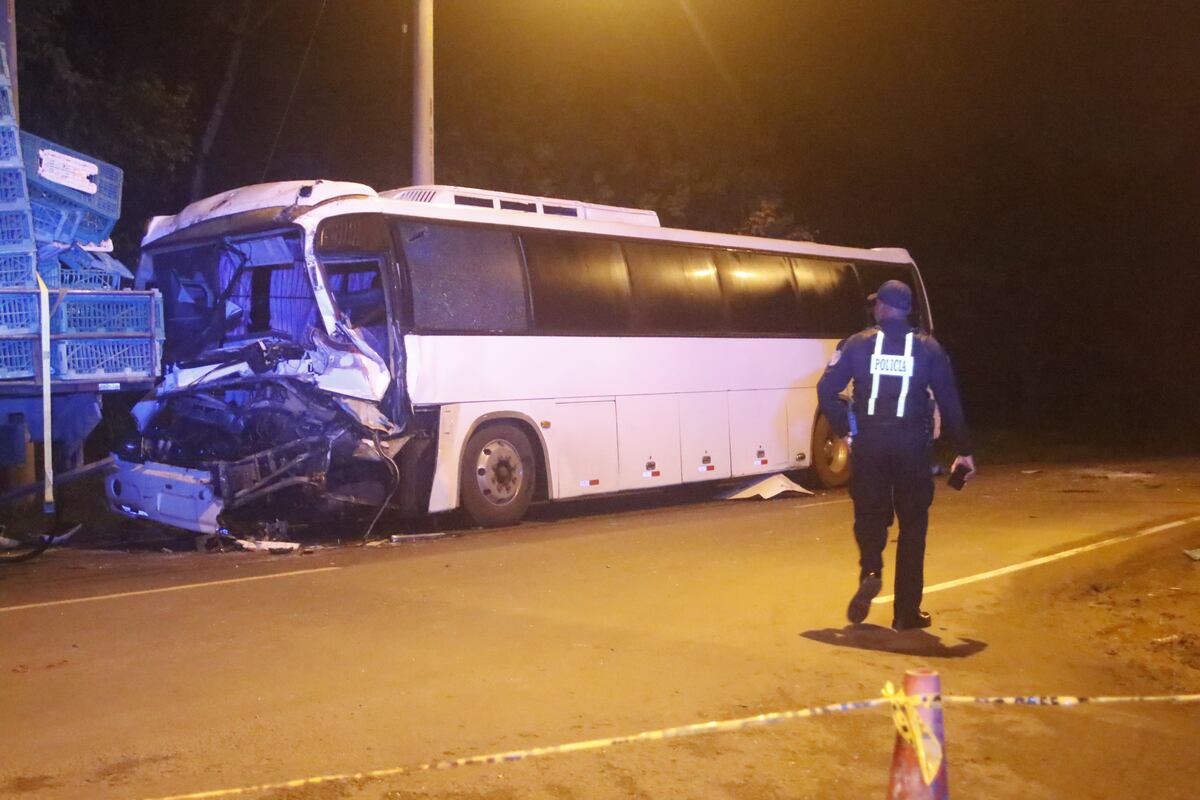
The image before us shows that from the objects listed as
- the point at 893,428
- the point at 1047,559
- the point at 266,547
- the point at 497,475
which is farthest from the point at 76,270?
the point at 1047,559

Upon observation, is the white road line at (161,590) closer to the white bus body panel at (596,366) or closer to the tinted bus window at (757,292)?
the white bus body panel at (596,366)

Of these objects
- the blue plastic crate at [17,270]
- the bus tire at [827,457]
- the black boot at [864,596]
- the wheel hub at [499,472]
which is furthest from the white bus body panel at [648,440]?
the black boot at [864,596]

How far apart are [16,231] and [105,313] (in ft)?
3.16

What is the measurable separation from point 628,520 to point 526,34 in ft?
34.1

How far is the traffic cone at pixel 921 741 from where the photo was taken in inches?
146

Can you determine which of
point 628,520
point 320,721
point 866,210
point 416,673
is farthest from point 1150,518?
point 866,210

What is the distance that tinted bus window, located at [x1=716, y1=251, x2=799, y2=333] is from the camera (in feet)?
52.9

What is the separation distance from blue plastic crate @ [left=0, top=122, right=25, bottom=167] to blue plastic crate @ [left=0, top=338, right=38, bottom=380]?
1408 millimetres

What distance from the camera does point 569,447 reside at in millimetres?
13750

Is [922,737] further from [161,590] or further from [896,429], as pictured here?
[161,590]

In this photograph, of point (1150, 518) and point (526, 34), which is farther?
point (526, 34)

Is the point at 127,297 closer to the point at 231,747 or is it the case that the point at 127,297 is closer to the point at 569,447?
the point at 569,447

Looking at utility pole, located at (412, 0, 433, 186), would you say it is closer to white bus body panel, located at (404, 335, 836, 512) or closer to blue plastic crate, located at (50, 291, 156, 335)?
white bus body panel, located at (404, 335, 836, 512)

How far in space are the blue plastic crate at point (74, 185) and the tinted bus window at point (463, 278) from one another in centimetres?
264
